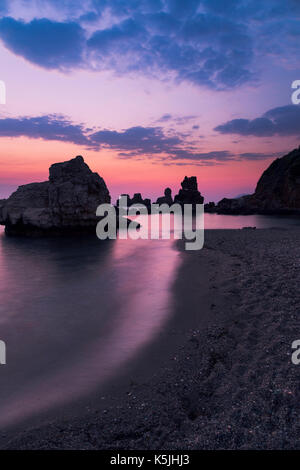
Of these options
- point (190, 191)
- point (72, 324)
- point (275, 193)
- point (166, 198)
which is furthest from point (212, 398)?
point (166, 198)

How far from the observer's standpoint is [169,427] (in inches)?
145

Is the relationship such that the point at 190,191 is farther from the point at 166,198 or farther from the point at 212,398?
the point at 212,398

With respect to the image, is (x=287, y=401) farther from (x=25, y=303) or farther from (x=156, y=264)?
(x=156, y=264)

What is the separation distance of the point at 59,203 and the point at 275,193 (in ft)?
294

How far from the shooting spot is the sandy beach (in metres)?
3.41

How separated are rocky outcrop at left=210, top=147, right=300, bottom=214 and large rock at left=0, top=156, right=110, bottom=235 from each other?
70.6m

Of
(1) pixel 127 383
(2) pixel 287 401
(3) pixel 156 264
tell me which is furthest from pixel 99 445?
(3) pixel 156 264

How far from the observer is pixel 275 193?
95.8 m

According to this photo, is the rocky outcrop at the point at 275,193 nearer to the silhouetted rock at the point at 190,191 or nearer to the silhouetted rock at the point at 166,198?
the silhouetted rock at the point at 190,191

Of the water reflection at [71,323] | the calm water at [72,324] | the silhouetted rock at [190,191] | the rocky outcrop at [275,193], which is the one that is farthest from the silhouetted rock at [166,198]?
the calm water at [72,324]

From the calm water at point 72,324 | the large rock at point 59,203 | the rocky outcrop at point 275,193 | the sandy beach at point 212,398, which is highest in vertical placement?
the rocky outcrop at point 275,193

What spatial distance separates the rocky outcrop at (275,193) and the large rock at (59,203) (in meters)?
70.6

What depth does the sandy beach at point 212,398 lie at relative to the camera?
341cm

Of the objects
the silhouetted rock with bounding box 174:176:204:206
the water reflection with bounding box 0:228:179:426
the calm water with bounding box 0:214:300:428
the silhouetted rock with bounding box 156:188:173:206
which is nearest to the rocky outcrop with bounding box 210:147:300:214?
the silhouetted rock with bounding box 174:176:204:206
